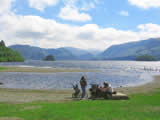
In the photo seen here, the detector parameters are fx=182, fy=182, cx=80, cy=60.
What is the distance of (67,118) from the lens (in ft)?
38.7

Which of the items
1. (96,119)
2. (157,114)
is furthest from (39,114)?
(157,114)

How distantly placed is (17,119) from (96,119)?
16.7 ft

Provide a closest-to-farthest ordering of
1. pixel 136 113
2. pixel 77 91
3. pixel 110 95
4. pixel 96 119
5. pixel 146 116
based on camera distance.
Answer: pixel 96 119 < pixel 146 116 < pixel 136 113 < pixel 110 95 < pixel 77 91

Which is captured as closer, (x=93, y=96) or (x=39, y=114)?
(x=39, y=114)

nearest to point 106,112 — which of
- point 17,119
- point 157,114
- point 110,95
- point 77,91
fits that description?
point 157,114

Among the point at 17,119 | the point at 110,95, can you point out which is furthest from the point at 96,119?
the point at 110,95

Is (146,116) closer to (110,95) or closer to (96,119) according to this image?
(96,119)

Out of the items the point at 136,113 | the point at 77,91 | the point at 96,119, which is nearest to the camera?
the point at 96,119

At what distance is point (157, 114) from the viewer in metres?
13.0

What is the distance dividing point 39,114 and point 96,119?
420cm

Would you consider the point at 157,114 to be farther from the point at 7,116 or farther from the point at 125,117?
the point at 7,116

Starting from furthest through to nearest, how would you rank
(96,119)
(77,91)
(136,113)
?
1. (77,91)
2. (136,113)
3. (96,119)

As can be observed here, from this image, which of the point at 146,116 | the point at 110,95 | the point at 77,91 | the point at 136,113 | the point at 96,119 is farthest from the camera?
the point at 77,91

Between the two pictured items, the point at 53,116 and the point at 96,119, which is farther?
the point at 53,116
